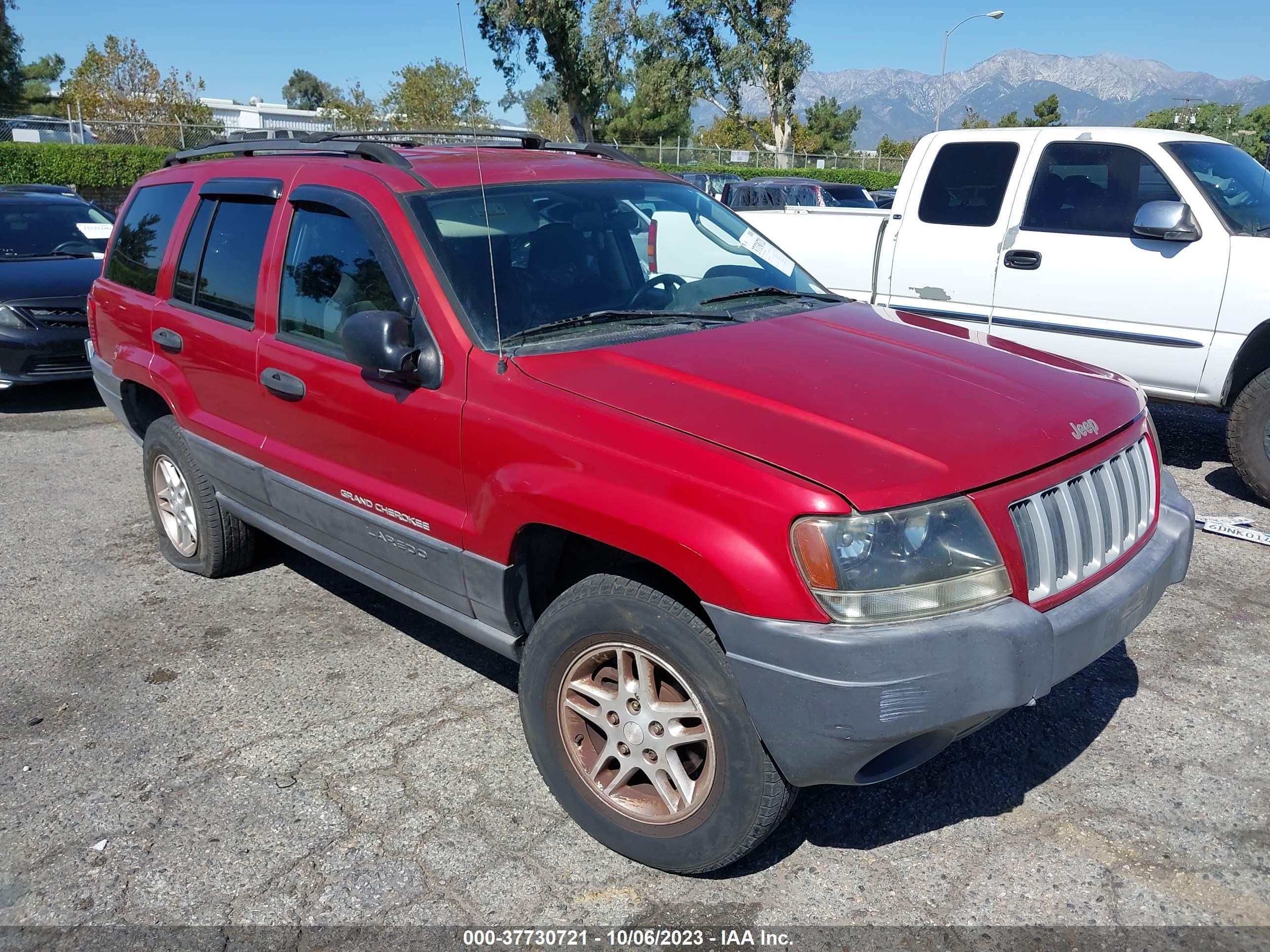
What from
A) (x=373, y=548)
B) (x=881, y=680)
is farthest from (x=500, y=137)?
(x=881, y=680)

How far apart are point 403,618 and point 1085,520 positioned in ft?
9.44

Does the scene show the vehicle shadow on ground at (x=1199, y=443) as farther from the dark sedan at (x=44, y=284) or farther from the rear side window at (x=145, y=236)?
the dark sedan at (x=44, y=284)

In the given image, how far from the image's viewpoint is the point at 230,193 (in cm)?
418

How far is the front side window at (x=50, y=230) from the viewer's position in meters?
9.05

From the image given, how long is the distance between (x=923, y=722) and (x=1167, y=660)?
220 cm

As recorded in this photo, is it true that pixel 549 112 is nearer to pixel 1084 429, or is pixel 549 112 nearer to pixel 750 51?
pixel 750 51

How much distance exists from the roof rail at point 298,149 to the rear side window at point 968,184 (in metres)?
4.27

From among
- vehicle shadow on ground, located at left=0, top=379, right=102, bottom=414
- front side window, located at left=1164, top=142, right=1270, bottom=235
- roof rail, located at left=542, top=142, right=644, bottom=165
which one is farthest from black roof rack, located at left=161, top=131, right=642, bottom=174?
vehicle shadow on ground, located at left=0, top=379, right=102, bottom=414

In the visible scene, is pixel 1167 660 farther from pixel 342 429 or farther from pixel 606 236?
pixel 342 429

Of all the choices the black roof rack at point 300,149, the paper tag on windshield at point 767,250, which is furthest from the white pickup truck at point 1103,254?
the black roof rack at point 300,149

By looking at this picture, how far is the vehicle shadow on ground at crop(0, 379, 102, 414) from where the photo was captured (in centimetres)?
853

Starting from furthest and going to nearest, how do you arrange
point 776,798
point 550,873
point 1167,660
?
point 1167,660, point 550,873, point 776,798

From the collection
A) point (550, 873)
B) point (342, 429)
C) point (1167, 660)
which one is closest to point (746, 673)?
point (550, 873)

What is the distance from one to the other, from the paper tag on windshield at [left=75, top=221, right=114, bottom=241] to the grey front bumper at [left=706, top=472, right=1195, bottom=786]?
9.23 metres
